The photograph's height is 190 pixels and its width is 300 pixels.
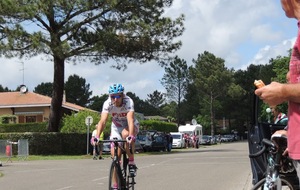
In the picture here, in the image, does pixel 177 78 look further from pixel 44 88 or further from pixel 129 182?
pixel 129 182

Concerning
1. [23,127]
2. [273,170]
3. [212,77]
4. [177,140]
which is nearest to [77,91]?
[212,77]

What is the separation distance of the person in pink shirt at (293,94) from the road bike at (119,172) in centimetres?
518

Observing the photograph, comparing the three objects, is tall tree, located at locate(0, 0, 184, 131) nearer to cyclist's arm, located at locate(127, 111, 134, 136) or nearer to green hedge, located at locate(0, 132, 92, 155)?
green hedge, located at locate(0, 132, 92, 155)

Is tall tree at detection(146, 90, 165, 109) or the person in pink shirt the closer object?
the person in pink shirt

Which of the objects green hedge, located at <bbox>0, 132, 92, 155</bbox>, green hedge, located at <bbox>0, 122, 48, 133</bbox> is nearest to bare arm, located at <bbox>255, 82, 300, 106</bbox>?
green hedge, located at <bbox>0, 132, 92, 155</bbox>

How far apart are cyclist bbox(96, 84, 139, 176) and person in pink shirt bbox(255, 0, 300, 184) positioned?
5.24 metres

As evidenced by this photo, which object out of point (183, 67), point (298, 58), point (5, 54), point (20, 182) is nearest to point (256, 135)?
point (298, 58)

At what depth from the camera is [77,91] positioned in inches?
4660

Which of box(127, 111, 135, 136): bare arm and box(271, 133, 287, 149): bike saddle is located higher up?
box(127, 111, 135, 136): bare arm

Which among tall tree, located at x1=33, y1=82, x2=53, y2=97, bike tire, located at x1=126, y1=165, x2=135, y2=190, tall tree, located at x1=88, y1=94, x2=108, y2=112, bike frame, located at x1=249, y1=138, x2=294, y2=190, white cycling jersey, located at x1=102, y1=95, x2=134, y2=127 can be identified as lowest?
bike tire, located at x1=126, y1=165, x2=135, y2=190

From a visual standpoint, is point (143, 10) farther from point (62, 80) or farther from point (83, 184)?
point (83, 184)

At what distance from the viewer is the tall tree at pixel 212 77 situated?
95.8 m

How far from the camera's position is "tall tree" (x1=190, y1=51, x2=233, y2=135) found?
95750mm

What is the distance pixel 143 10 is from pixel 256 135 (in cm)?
2906
